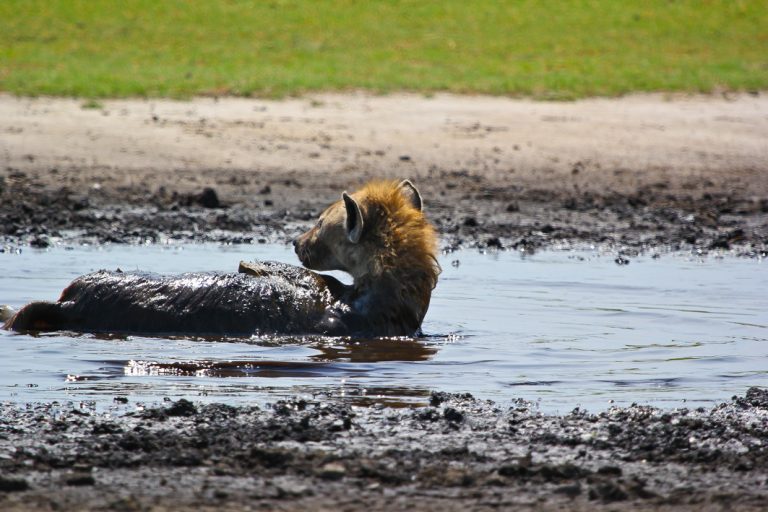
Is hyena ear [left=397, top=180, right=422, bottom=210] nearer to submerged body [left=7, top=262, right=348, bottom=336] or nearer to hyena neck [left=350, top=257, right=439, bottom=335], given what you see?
hyena neck [left=350, top=257, right=439, bottom=335]

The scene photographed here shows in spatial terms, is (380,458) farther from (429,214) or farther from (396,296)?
(429,214)

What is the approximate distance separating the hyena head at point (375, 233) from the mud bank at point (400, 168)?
12.6 ft

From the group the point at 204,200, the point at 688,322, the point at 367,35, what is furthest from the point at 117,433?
the point at 367,35

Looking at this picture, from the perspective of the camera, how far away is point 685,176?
1589 centimetres

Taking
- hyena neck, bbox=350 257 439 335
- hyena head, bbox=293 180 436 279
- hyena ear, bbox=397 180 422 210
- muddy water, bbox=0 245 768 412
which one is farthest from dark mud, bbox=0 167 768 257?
hyena neck, bbox=350 257 439 335

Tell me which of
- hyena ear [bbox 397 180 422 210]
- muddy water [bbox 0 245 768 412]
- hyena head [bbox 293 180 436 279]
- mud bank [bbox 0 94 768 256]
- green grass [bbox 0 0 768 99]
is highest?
green grass [bbox 0 0 768 99]

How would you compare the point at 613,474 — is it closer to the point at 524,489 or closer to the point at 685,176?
the point at 524,489

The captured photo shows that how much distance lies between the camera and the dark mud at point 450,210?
12398 millimetres

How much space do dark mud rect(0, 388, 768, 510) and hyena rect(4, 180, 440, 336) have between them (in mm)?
1780

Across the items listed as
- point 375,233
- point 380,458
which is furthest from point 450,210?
point 380,458

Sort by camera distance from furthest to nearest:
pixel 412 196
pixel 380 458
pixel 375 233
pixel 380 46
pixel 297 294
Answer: pixel 380 46 < pixel 412 196 < pixel 375 233 < pixel 297 294 < pixel 380 458

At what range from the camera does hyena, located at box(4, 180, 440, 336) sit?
7.81m

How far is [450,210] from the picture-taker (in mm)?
13969

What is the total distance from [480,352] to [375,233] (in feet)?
3.14
